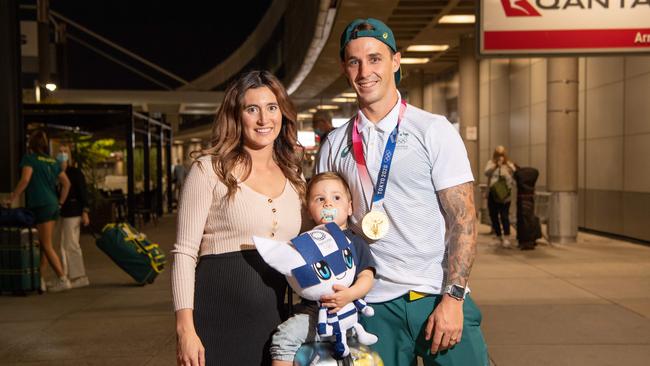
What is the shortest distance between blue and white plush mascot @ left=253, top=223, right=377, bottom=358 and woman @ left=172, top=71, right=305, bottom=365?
22cm

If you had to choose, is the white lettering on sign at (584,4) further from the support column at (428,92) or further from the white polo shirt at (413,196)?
the support column at (428,92)

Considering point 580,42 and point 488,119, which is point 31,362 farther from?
point 488,119

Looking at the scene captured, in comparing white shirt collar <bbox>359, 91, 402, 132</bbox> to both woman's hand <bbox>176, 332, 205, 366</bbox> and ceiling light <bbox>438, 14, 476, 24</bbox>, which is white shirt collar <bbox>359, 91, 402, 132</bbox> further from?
ceiling light <bbox>438, 14, 476, 24</bbox>

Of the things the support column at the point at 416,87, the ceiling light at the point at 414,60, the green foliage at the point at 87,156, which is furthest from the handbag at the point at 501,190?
the support column at the point at 416,87

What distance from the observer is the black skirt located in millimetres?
2605

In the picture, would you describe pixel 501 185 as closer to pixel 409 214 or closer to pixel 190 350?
pixel 409 214

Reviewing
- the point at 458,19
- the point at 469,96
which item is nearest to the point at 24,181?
the point at 458,19

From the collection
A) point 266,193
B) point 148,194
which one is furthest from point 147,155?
point 266,193

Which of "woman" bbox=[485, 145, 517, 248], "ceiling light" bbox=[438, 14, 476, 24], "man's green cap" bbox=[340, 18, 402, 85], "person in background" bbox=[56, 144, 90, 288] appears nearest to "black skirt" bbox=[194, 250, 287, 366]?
"man's green cap" bbox=[340, 18, 402, 85]

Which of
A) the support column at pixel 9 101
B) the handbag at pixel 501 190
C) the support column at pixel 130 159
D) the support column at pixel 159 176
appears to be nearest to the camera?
the support column at pixel 9 101

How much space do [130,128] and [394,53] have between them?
1393 cm

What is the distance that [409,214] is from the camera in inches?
104

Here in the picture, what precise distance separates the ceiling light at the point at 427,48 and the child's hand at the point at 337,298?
19667mm

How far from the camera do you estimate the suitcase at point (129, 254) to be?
897 cm
